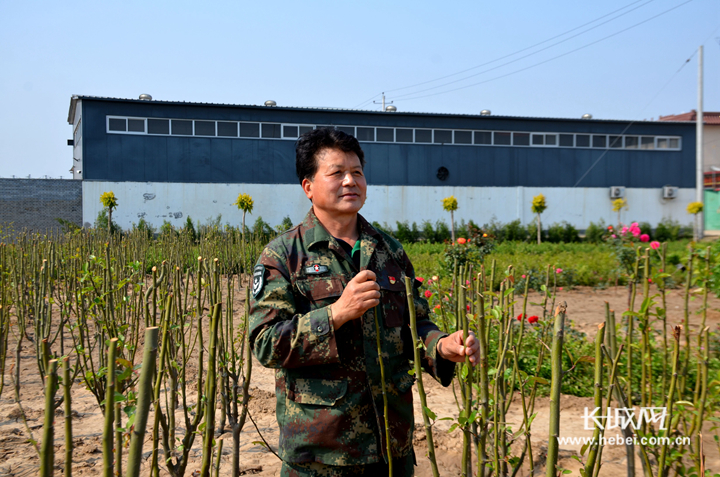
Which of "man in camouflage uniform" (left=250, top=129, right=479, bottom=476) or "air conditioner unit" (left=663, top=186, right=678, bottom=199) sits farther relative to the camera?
"air conditioner unit" (left=663, top=186, right=678, bottom=199)

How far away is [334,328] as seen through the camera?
1.30 metres

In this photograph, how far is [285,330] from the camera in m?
1.32

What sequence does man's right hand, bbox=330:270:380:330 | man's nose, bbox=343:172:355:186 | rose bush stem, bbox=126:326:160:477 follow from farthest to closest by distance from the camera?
man's nose, bbox=343:172:355:186, man's right hand, bbox=330:270:380:330, rose bush stem, bbox=126:326:160:477

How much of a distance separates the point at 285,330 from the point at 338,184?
0.48m

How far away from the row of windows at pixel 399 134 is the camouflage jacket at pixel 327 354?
15.3m

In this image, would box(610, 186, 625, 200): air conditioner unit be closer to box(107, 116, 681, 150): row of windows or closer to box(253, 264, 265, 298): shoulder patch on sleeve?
box(107, 116, 681, 150): row of windows

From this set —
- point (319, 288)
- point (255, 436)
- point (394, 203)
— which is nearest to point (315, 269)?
point (319, 288)

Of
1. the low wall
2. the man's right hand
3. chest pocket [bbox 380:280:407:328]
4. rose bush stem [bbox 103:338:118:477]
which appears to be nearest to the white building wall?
the low wall

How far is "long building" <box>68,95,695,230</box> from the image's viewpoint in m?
16.7

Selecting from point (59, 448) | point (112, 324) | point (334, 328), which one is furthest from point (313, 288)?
point (59, 448)

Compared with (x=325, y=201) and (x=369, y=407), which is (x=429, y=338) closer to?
(x=369, y=407)

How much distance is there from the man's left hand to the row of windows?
15.5m

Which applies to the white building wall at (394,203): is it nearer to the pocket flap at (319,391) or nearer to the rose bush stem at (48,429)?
the pocket flap at (319,391)

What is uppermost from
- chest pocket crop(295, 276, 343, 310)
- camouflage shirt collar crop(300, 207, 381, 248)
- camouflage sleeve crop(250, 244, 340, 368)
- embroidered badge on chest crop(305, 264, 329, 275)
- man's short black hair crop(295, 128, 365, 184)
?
man's short black hair crop(295, 128, 365, 184)
